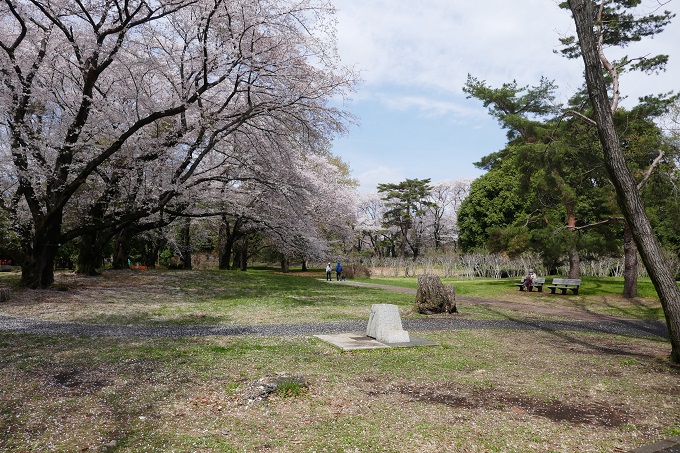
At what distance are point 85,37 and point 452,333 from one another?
1412cm

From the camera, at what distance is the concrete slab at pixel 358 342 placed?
23.5ft

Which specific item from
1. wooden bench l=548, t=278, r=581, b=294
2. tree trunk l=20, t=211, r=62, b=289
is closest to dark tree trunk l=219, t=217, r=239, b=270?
tree trunk l=20, t=211, r=62, b=289

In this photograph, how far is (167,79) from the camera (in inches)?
625

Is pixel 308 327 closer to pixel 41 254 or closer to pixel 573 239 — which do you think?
pixel 41 254

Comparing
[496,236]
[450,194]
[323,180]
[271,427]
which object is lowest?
[271,427]

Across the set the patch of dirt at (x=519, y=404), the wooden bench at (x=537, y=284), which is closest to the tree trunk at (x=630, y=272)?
the wooden bench at (x=537, y=284)

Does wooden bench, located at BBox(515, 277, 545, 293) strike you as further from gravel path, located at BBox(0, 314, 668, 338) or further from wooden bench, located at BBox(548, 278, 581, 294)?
gravel path, located at BBox(0, 314, 668, 338)

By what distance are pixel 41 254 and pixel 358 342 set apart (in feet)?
36.8

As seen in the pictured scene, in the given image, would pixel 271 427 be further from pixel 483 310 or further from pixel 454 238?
pixel 454 238

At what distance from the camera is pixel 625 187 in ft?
22.1

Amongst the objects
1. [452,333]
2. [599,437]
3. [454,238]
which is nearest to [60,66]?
[452,333]

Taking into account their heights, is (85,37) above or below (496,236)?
above

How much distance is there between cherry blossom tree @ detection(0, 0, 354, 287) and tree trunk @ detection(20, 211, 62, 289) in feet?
0.10

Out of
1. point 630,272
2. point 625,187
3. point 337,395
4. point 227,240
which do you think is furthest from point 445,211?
point 337,395
